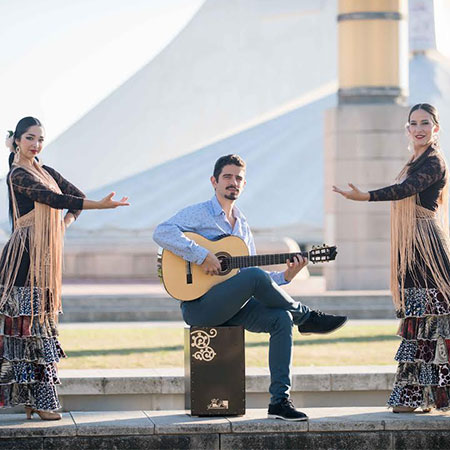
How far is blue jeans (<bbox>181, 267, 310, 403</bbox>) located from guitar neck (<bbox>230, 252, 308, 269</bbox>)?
0.29 ft

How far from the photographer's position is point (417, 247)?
26.6 ft

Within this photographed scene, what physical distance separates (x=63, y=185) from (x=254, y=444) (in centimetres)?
190

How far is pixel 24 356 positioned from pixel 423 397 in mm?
2327

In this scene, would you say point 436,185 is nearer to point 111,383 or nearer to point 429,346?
point 429,346

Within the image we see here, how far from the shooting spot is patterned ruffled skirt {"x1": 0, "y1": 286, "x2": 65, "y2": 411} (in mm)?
7785

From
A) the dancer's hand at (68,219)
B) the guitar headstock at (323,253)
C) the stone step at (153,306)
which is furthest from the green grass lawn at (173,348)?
the guitar headstock at (323,253)

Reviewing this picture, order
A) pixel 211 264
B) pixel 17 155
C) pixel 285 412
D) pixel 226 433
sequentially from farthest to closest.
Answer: pixel 17 155
pixel 211 264
pixel 285 412
pixel 226 433

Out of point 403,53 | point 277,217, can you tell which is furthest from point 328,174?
point 277,217

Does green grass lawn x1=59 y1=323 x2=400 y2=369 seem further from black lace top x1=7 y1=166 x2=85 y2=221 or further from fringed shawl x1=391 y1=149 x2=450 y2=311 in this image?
black lace top x1=7 y1=166 x2=85 y2=221

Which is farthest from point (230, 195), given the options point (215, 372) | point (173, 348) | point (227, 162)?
point (173, 348)

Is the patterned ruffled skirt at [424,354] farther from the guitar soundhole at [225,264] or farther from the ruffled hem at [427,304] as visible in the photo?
the guitar soundhole at [225,264]

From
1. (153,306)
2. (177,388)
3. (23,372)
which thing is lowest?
(177,388)

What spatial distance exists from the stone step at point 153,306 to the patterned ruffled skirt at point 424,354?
8625 millimetres

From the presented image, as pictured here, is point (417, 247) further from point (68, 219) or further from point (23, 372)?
point (23, 372)
